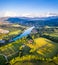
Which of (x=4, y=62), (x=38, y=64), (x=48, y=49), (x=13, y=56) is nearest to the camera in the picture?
(x=38, y=64)

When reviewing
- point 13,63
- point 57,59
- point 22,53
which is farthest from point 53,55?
point 13,63

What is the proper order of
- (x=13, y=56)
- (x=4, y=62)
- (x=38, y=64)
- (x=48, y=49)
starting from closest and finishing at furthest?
(x=38, y=64)
(x=4, y=62)
(x=13, y=56)
(x=48, y=49)

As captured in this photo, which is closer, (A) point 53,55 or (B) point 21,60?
(B) point 21,60

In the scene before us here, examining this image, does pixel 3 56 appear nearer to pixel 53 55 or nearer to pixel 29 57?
pixel 29 57

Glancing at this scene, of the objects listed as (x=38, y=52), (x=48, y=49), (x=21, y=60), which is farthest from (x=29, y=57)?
(x=48, y=49)

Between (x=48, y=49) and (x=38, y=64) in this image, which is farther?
(x=48, y=49)

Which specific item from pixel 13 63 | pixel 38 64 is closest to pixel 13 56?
pixel 13 63

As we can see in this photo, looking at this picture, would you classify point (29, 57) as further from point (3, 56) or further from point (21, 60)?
point (3, 56)

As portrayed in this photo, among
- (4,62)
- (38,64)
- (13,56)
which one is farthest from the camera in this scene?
(13,56)
